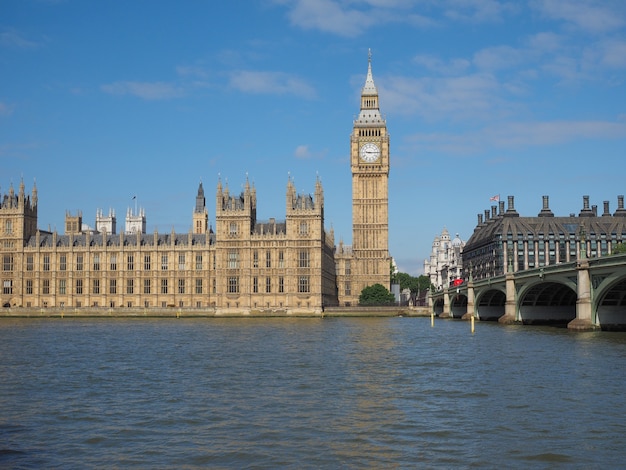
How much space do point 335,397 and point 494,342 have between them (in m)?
30.2

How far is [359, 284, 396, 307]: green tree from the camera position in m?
135

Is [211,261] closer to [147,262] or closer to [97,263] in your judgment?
[147,262]

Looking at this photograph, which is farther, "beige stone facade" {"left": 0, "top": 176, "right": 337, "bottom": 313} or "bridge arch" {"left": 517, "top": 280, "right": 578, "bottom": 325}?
"beige stone facade" {"left": 0, "top": 176, "right": 337, "bottom": 313}

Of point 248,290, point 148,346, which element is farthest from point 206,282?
point 148,346

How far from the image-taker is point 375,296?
13625cm

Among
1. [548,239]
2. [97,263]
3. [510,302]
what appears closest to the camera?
[510,302]

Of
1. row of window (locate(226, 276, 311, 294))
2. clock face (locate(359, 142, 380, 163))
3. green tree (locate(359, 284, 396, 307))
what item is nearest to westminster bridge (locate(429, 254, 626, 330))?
green tree (locate(359, 284, 396, 307))

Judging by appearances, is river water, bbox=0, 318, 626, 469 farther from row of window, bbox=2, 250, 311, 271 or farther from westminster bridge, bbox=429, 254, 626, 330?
row of window, bbox=2, 250, 311, 271

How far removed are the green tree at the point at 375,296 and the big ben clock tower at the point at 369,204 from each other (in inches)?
260

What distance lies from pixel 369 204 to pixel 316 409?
123 meters

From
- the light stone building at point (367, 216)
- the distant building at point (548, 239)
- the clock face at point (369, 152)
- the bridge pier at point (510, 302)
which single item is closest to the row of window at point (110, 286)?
the light stone building at point (367, 216)

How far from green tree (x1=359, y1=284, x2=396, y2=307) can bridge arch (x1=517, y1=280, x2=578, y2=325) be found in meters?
51.1

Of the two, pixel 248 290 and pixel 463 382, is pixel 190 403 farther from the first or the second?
pixel 248 290

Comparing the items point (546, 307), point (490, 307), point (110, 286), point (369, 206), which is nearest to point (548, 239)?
point (369, 206)
